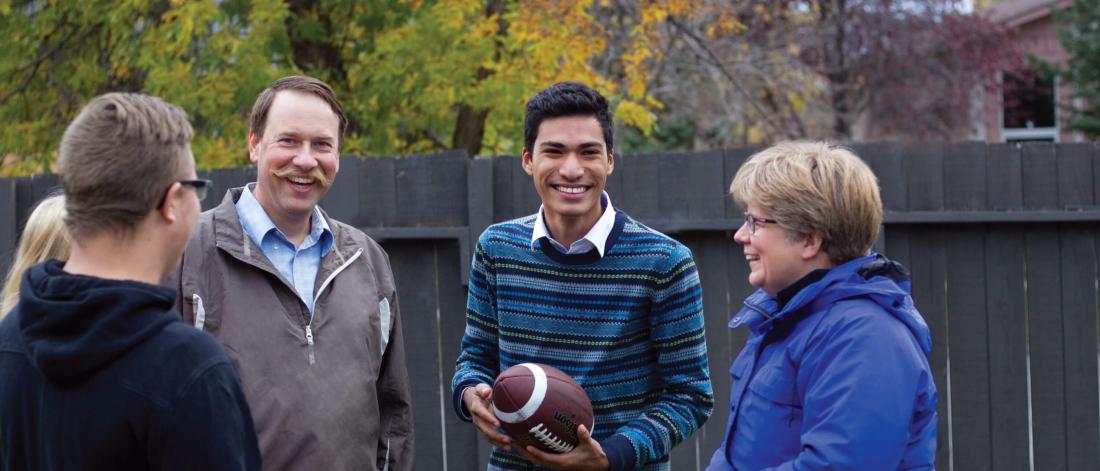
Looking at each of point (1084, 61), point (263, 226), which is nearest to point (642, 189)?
point (263, 226)

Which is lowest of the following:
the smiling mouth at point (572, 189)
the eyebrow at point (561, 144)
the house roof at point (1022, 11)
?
the smiling mouth at point (572, 189)

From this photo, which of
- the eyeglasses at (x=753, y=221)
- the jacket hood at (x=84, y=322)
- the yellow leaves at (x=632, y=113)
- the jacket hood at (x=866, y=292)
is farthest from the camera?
the yellow leaves at (x=632, y=113)

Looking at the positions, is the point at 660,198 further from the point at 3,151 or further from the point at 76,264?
the point at 3,151

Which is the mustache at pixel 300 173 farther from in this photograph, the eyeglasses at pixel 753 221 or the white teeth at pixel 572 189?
the eyeglasses at pixel 753 221

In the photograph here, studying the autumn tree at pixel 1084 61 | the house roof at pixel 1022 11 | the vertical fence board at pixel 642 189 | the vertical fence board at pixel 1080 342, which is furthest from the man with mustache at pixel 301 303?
the house roof at pixel 1022 11

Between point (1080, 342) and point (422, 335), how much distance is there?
11.6ft

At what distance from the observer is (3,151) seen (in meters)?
8.58

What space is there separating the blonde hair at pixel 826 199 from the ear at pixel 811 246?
0.01 meters

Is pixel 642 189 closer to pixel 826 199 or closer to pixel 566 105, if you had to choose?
pixel 566 105

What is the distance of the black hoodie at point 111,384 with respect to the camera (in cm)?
196

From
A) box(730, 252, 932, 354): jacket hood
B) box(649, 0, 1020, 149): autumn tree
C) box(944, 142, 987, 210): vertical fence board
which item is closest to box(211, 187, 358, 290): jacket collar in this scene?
box(730, 252, 932, 354): jacket hood

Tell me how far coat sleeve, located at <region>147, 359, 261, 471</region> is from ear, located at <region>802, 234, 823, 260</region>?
1551 mm

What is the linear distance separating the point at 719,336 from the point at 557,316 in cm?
252

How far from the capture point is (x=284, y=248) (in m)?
3.32
